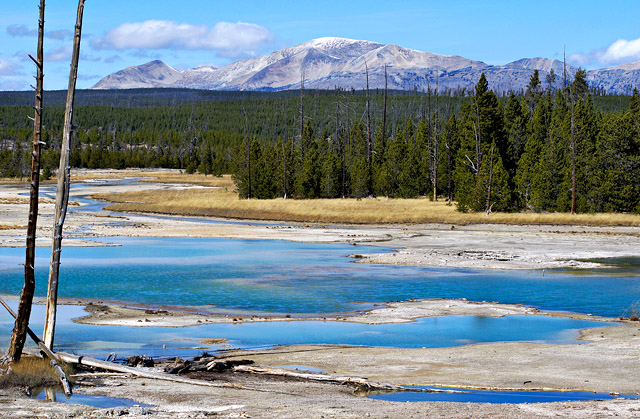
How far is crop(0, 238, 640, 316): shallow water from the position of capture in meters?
26.4

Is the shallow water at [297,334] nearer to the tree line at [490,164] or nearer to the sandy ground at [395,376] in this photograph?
the sandy ground at [395,376]

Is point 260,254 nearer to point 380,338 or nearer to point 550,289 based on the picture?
point 550,289

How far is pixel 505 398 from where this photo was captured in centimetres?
1316

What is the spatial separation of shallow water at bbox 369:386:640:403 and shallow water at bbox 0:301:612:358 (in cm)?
536

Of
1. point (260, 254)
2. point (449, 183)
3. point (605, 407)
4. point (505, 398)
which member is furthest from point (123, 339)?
point (449, 183)

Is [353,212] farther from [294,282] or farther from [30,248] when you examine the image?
[30,248]

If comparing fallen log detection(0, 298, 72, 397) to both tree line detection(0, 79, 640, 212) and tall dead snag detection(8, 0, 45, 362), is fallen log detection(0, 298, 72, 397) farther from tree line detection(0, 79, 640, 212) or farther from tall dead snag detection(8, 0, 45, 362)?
tree line detection(0, 79, 640, 212)

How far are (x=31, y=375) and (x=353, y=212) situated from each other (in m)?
54.9

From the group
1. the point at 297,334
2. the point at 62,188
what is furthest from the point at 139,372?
the point at 297,334

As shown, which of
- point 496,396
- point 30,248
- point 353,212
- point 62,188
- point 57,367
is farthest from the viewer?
point 353,212

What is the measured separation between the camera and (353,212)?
68.0m

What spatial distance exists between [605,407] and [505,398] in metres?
1.90

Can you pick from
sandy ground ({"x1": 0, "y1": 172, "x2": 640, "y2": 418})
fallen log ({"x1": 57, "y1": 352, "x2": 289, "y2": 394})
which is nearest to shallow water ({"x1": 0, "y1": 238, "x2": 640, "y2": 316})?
sandy ground ({"x1": 0, "y1": 172, "x2": 640, "y2": 418})

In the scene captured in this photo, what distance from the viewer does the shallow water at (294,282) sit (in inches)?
1040
